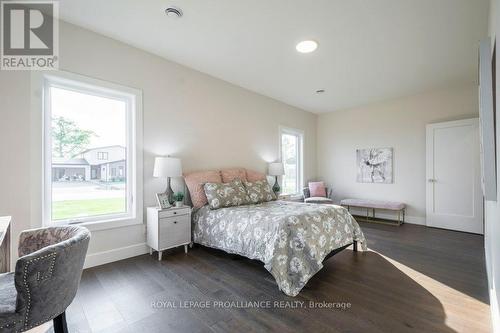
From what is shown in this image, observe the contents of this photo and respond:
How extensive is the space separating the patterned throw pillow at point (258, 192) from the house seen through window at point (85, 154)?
1.77 metres

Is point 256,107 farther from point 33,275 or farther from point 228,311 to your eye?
point 33,275

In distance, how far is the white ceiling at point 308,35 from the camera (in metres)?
2.33

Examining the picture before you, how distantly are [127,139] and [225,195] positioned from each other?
5.07 feet

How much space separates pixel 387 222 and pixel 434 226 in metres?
0.80

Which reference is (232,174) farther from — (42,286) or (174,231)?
(42,286)

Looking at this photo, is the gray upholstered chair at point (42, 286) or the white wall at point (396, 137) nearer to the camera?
the gray upholstered chair at point (42, 286)

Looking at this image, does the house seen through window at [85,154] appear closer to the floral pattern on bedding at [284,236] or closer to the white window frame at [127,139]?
the white window frame at [127,139]

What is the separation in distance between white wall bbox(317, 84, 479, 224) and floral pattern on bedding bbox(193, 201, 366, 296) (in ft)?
8.96

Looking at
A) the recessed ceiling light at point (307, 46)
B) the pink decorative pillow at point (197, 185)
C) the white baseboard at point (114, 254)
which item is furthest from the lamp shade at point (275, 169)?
the white baseboard at point (114, 254)

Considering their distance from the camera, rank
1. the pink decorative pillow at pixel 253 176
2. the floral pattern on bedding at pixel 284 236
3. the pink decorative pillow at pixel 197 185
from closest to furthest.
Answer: the floral pattern on bedding at pixel 284 236, the pink decorative pillow at pixel 197 185, the pink decorative pillow at pixel 253 176

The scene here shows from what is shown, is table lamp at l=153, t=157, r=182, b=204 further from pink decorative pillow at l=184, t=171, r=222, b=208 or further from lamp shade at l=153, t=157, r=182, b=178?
pink decorative pillow at l=184, t=171, r=222, b=208

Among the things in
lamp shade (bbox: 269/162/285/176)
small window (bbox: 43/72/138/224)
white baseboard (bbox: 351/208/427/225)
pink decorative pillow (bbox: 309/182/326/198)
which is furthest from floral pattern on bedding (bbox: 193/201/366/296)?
white baseboard (bbox: 351/208/427/225)
